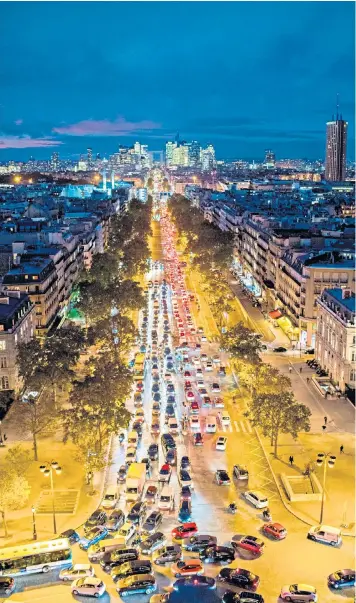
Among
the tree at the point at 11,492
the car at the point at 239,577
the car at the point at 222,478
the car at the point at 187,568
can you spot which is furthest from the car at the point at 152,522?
the tree at the point at 11,492

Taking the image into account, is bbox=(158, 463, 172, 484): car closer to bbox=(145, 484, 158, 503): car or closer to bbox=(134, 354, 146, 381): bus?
bbox=(145, 484, 158, 503): car

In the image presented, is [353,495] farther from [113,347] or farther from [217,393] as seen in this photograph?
[113,347]

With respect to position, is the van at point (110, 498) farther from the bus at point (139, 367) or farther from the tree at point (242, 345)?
the bus at point (139, 367)

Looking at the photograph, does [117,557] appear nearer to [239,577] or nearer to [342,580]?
[239,577]

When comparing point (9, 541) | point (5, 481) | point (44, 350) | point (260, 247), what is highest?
point (260, 247)

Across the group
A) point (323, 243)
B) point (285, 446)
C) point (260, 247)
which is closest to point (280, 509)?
point (285, 446)

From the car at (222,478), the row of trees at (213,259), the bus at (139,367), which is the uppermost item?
the row of trees at (213,259)
